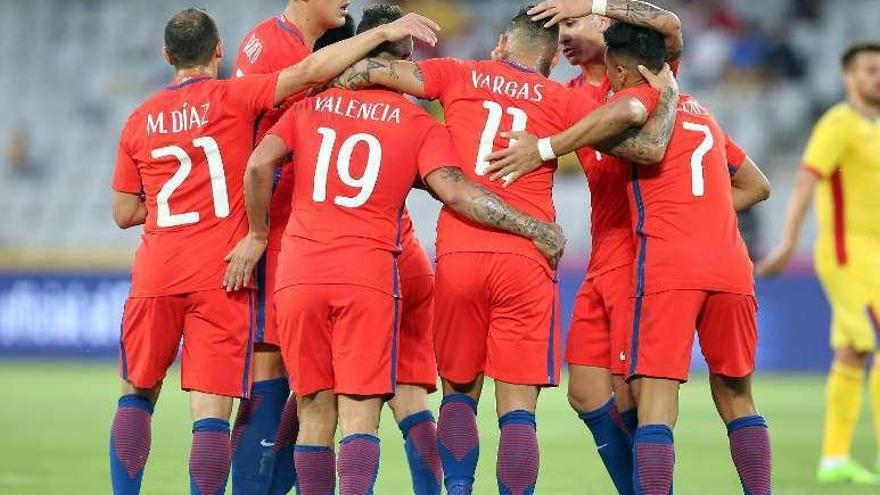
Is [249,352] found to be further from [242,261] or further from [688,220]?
[688,220]

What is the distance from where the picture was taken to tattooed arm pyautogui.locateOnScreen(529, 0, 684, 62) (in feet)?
21.4

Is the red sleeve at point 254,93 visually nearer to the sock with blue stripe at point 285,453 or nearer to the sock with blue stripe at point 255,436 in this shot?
the sock with blue stripe at point 255,436

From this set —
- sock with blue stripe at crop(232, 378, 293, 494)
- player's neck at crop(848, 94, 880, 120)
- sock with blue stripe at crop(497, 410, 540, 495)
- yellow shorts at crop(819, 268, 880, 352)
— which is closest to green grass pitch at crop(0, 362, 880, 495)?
yellow shorts at crop(819, 268, 880, 352)

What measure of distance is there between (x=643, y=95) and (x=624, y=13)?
15.2 inches

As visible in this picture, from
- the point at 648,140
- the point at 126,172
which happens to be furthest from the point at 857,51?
the point at 126,172

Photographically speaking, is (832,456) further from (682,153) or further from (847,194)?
(682,153)

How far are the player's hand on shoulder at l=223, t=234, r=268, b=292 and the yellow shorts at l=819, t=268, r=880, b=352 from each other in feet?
15.6

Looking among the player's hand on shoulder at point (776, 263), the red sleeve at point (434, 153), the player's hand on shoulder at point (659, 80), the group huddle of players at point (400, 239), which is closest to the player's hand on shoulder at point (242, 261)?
the group huddle of players at point (400, 239)

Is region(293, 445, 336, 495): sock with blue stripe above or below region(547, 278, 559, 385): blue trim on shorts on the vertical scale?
below

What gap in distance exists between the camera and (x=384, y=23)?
21.8 feet

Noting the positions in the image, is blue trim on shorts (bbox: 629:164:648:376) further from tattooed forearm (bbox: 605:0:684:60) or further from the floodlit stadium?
tattooed forearm (bbox: 605:0:684:60)

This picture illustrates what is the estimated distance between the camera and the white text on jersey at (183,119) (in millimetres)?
6402

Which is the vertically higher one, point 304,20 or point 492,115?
point 304,20

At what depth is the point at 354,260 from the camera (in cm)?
614
